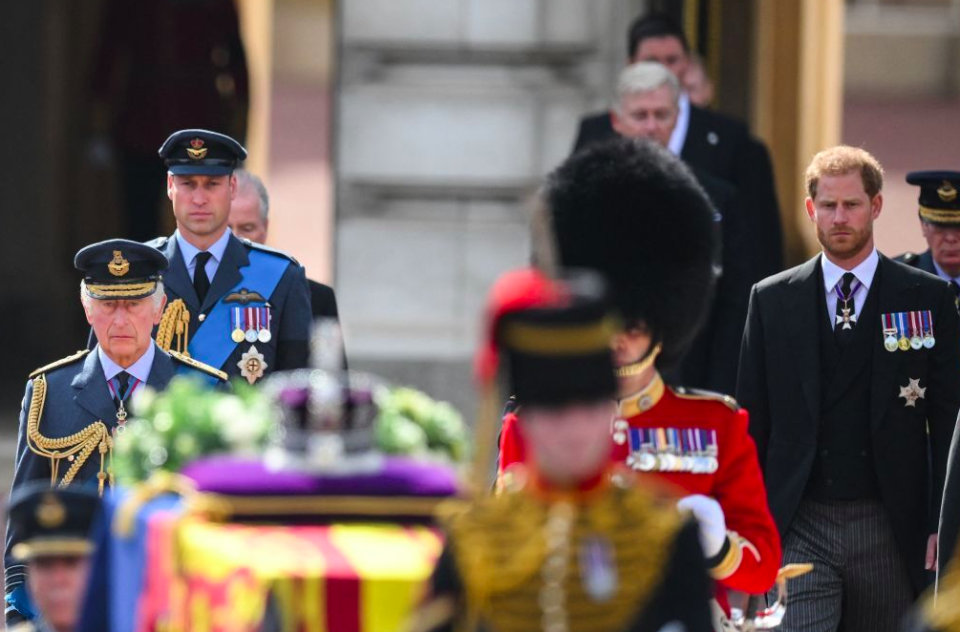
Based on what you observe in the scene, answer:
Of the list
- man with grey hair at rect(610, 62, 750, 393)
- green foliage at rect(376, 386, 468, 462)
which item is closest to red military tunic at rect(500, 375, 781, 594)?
green foliage at rect(376, 386, 468, 462)

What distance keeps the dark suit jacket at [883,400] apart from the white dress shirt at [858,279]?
21mm

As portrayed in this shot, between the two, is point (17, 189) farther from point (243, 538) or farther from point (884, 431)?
point (243, 538)

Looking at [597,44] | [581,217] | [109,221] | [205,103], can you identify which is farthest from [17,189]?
[581,217]

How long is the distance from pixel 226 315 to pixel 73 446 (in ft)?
3.57

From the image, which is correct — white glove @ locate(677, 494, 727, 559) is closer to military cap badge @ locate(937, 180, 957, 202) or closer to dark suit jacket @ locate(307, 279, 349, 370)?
dark suit jacket @ locate(307, 279, 349, 370)

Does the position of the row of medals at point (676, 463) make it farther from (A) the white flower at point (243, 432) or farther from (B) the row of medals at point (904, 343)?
(B) the row of medals at point (904, 343)

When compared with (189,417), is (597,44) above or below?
above

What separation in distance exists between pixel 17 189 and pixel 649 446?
9.12 metres

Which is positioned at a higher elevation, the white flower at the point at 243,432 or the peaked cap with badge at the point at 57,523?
the white flower at the point at 243,432

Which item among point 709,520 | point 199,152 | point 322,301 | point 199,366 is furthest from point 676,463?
point 322,301

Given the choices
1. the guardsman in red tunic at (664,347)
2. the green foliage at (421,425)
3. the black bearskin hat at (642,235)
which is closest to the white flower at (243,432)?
the green foliage at (421,425)

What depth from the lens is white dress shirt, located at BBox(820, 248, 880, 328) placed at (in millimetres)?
6895

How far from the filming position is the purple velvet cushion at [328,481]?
4066mm

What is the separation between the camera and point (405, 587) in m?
3.88
